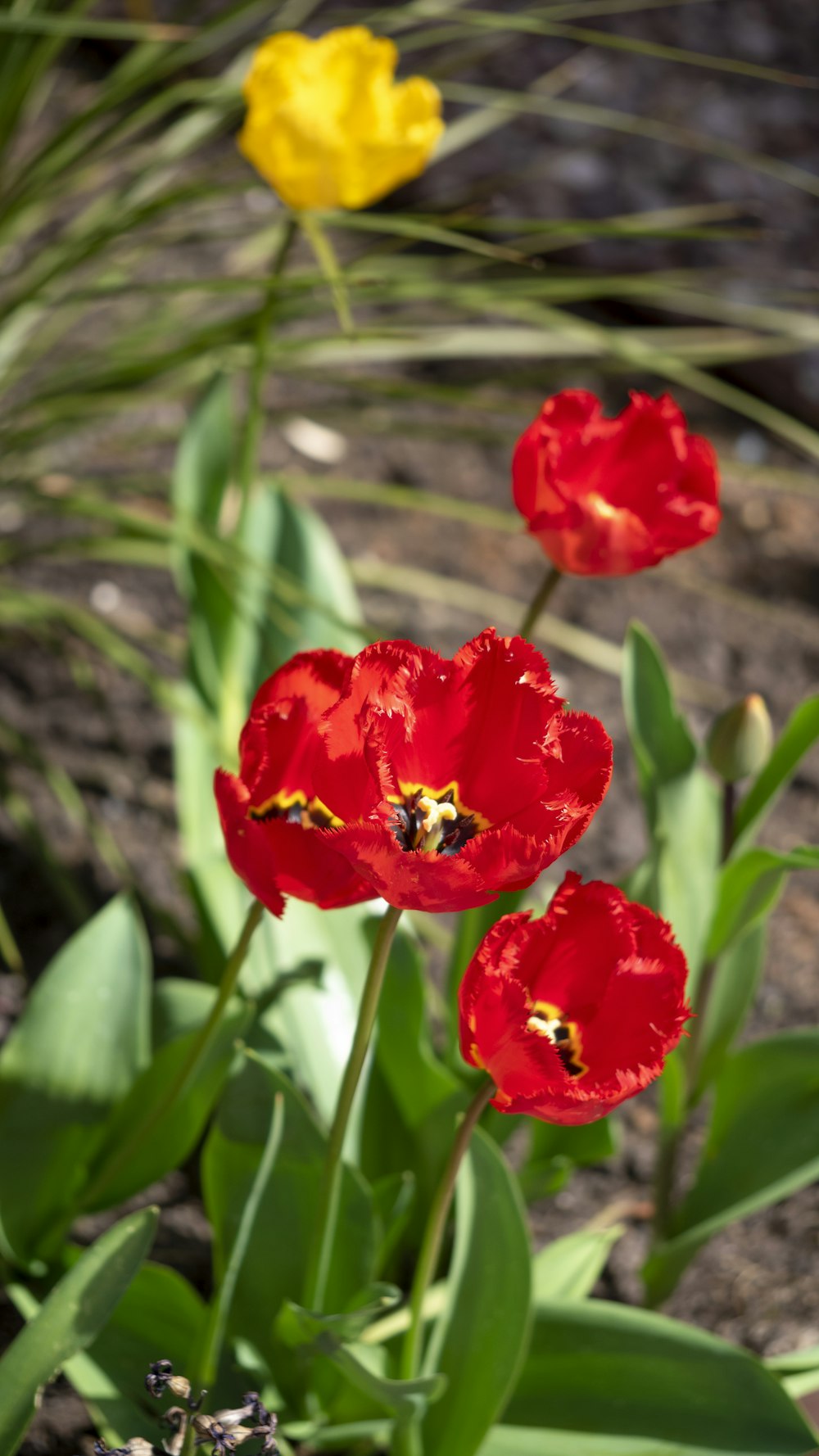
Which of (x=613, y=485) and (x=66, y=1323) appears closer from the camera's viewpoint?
(x=66, y=1323)

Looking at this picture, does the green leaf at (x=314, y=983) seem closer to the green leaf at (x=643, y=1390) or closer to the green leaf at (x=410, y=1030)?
the green leaf at (x=410, y=1030)

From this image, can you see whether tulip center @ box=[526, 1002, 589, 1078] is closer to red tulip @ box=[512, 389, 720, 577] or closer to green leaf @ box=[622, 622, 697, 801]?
red tulip @ box=[512, 389, 720, 577]

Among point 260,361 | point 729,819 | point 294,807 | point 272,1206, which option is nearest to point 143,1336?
point 272,1206

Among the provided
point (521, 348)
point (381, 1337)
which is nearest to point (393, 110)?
point (521, 348)

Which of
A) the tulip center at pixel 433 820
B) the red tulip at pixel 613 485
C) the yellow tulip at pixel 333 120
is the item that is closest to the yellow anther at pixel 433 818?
the tulip center at pixel 433 820

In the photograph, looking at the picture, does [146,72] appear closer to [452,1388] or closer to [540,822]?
[540,822]

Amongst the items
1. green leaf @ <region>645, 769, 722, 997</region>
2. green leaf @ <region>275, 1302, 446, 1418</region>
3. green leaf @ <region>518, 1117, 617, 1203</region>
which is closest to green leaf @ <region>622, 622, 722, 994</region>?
green leaf @ <region>645, 769, 722, 997</region>

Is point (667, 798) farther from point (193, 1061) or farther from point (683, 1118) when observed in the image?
point (193, 1061)
